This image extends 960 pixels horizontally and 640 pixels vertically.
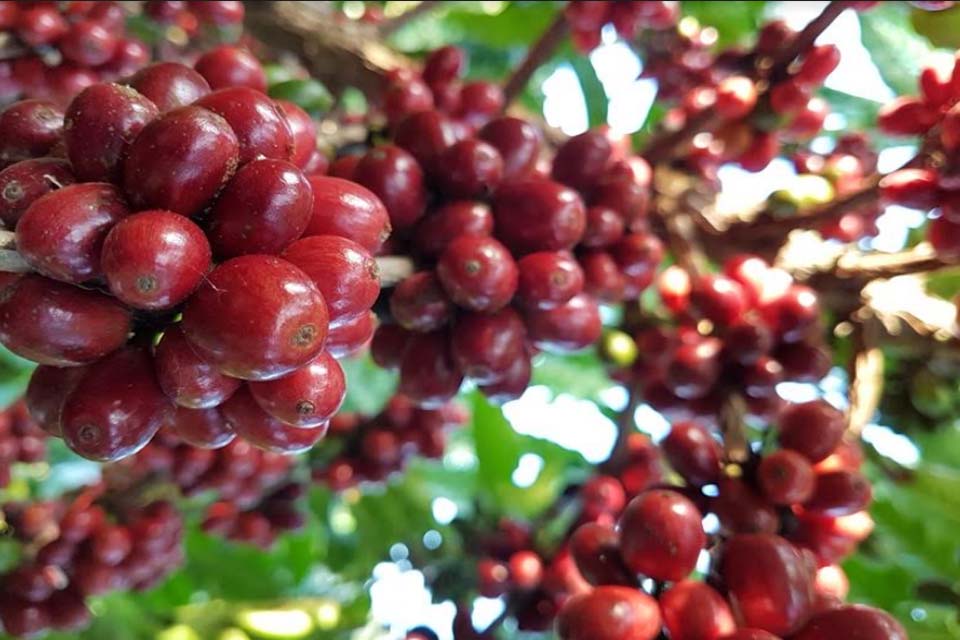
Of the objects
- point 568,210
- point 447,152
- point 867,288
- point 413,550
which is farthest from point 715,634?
point 413,550

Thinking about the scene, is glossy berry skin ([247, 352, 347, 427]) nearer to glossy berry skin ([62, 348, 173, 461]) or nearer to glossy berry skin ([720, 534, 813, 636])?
glossy berry skin ([62, 348, 173, 461])

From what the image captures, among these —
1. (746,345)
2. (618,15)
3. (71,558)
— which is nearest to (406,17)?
(618,15)

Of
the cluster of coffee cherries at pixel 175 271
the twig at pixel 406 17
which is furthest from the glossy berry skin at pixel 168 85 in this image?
the twig at pixel 406 17

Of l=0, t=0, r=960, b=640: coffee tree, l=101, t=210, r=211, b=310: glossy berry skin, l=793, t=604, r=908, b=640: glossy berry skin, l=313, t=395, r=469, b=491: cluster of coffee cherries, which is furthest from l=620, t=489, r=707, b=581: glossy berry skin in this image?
l=313, t=395, r=469, b=491: cluster of coffee cherries

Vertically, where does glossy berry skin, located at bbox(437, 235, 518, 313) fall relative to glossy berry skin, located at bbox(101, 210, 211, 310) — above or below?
below

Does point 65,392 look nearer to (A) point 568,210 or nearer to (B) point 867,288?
(A) point 568,210
